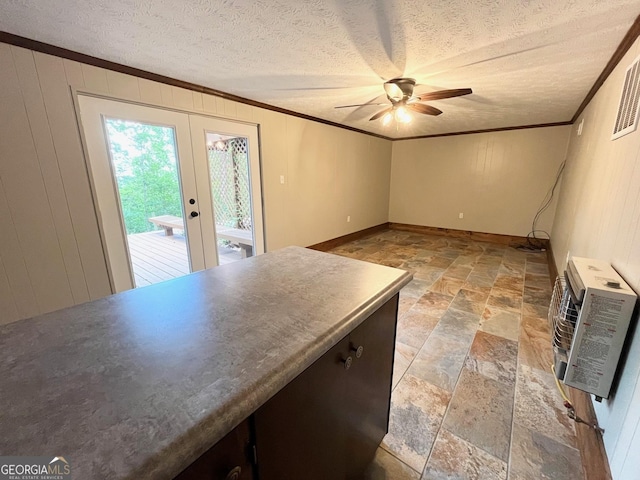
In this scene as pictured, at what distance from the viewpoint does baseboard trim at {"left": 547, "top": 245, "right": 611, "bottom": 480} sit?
1142 millimetres

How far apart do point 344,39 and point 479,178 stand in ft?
15.1

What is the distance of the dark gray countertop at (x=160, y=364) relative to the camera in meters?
0.43

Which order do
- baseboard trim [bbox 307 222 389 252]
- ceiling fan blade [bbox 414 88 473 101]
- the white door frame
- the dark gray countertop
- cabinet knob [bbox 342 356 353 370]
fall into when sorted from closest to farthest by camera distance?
the dark gray countertop, cabinet knob [bbox 342 356 353 370], ceiling fan blade [bbox 414 88 473 101], the white door frame, baseboard trim [bbox 307 222 389 252]

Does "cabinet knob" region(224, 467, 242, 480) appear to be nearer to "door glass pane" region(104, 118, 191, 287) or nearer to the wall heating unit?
the wall heating unit

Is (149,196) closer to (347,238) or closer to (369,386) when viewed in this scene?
(369,386)

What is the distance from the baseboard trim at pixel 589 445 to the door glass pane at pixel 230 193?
3251mm

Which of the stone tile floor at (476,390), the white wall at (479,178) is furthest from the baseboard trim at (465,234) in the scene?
the stone tile floor at (476,390)

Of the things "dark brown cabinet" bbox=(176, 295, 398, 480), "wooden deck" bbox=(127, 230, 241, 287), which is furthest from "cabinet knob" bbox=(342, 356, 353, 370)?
"wooden deck" bbox=(127, 230, 241, 287)

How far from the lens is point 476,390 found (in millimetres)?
1713

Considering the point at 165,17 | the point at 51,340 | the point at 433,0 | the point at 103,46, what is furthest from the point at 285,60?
the point at 51,340

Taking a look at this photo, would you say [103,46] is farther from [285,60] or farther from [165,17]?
[285,60]

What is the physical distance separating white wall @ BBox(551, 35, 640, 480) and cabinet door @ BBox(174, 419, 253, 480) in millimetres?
1233

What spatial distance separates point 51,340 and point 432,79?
3056mm

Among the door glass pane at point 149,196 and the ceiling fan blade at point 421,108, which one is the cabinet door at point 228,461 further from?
the ceiling fan blade at point 421,108
